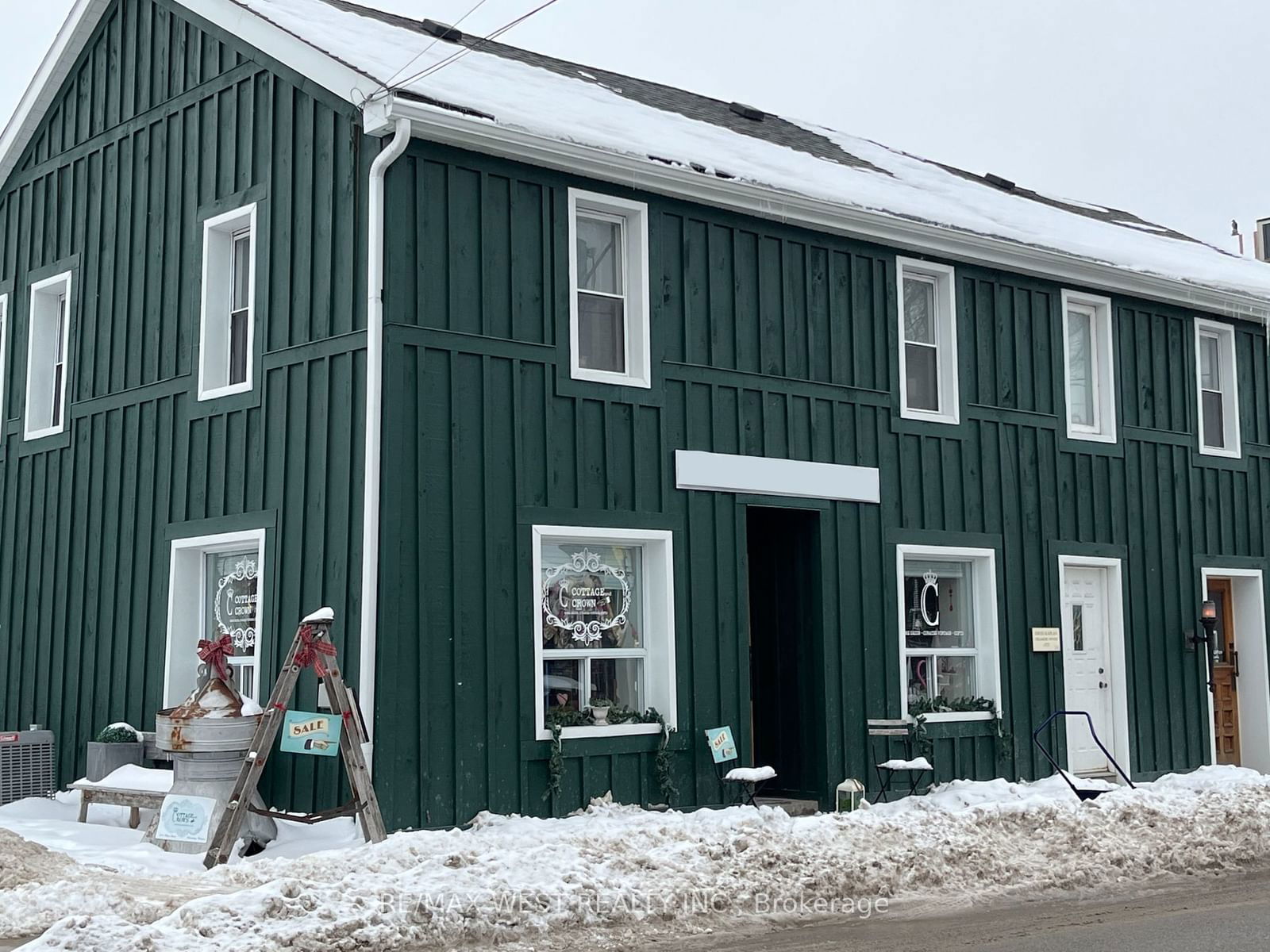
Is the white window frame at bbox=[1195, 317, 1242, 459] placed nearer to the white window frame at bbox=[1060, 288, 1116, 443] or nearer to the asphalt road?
the white window frame at bbox=[1060, 288, 1116, 443]

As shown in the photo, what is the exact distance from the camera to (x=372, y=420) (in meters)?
11.8

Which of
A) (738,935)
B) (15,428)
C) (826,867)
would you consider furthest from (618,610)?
(15,428)

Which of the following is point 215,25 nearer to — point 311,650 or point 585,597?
point 585,597

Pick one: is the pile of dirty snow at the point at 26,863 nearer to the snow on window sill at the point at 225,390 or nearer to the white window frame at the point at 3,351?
the snow on window sill at the point at 225,390

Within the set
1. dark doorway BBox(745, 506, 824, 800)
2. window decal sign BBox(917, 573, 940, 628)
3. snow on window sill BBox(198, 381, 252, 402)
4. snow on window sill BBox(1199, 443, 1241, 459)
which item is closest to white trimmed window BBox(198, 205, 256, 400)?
snow on window sill BBox(198, 381, 252, 402)

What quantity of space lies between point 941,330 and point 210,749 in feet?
26.8

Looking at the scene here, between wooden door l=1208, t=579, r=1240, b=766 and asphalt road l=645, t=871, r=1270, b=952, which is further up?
wooden door l=1208, t=579, r=1240, b=766

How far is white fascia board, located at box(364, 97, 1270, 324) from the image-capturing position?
12.1 meters

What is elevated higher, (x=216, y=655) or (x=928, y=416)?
(x=928, y=416)

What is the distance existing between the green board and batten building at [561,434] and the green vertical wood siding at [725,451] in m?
→ 0.04

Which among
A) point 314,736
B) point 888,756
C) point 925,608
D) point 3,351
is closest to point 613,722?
point 314,736

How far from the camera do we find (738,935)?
28.8 ft

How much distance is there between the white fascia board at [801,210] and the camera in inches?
476

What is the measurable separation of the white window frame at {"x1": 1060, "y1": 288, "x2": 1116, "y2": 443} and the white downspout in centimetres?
788
